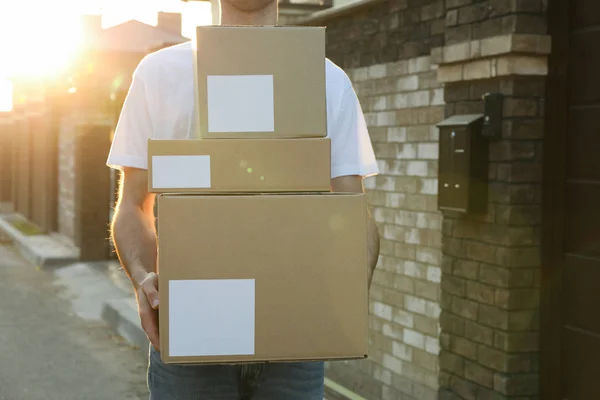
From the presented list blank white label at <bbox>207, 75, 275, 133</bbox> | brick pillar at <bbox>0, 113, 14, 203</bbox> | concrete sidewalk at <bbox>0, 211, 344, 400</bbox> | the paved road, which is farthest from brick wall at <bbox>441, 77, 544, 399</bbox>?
brick pillar at <bbox>0, 113, 14, 203</bbox>

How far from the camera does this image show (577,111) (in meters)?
4.57

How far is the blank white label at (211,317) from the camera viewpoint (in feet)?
6.70

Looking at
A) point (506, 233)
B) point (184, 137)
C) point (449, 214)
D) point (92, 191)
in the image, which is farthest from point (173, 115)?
point (92, 191)

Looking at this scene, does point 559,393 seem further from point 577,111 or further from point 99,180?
point 99,180

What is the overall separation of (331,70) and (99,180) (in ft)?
43.6

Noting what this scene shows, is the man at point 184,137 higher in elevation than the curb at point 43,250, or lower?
higher

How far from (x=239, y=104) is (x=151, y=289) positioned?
17.9 inches

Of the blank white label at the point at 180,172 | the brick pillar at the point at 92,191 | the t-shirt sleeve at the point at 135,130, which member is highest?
the t-shirt sleeve at the point at 135,130

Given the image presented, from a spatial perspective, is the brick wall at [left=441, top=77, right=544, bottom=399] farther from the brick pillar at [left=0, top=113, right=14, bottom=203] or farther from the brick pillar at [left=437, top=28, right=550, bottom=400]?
the brick pillar at [left=0, top=113, right=14, bottom=203]

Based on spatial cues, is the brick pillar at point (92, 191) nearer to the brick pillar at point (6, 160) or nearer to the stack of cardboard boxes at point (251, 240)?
the stack of cardboard boxes at point (251, 240)

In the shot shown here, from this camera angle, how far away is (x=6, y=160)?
30.7m

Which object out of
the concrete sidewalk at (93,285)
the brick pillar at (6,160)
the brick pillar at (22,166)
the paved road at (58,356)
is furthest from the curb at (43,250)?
the brick pillar at (6,160)

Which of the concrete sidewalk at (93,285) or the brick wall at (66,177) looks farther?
the brick wall at (66,177)

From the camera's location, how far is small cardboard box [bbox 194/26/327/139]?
2104 mm
